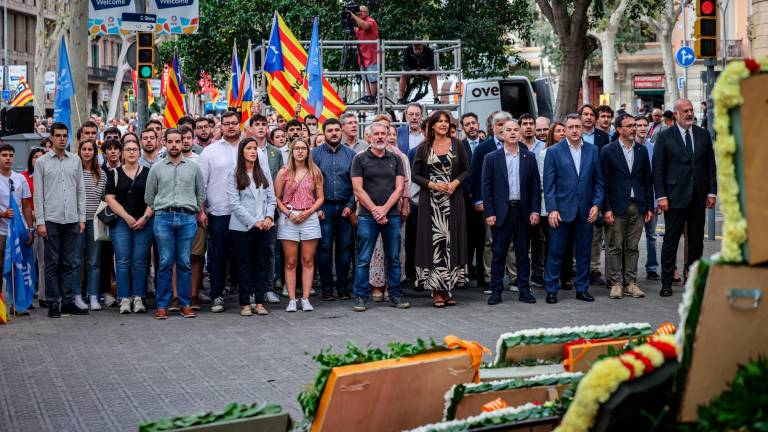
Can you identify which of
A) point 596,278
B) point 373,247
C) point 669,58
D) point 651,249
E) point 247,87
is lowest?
point 596,278

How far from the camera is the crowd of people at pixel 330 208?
12.3 metres

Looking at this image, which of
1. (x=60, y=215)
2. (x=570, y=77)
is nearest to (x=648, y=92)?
(x=570, y=77)

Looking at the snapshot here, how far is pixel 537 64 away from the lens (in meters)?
81.2

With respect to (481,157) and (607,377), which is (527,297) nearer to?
(481,157)

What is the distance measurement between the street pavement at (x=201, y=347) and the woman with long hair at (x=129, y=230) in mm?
330

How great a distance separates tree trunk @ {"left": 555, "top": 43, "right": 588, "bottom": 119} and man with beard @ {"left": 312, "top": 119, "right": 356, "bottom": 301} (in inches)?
427

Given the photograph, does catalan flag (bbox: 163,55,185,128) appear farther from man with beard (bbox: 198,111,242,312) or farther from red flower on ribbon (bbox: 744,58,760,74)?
red flower on ribbon (bbox: 744,58,760,74)

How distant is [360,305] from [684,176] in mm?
3807

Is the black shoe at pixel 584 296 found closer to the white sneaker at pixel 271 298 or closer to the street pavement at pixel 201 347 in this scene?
the street pavement at pixel 201 347

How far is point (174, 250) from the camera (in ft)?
40.3

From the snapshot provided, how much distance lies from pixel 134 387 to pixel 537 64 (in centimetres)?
7475

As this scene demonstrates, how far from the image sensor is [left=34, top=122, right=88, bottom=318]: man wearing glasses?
12.2 metres

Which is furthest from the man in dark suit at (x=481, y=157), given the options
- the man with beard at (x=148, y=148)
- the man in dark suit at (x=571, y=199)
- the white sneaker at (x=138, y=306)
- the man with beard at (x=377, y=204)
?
the white sneaker at (x=138, y=306)

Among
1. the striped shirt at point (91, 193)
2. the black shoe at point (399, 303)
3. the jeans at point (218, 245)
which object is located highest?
the striped shirt at point (91, 193)
